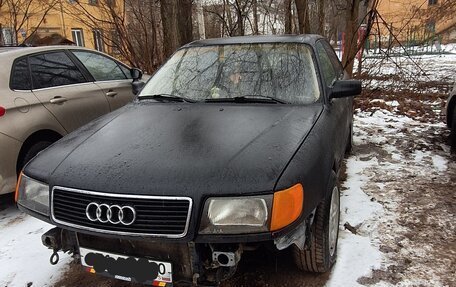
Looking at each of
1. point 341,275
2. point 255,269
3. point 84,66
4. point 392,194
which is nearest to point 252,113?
point 255,269

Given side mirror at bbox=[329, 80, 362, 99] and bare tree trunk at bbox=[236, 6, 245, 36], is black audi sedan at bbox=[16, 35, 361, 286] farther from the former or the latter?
bare tree trunk at bbox=[236, 6, 245, 36]

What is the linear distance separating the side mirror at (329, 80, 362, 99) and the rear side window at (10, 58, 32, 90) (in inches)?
124

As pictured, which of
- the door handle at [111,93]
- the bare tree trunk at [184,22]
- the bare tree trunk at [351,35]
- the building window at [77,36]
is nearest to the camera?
the door handle at [111,93]

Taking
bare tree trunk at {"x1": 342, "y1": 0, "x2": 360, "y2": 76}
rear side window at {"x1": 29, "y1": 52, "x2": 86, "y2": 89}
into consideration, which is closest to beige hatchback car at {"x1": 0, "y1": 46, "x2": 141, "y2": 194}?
rear side window at {"x1": 29, "y1": 52, "x2": 86, "y2": 89}

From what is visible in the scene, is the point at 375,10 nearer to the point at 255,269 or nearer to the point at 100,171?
the point at 255,269

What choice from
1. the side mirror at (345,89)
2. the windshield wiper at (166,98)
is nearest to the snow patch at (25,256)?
the windshield wiper at (166,98)

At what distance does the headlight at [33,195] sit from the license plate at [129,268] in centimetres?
37

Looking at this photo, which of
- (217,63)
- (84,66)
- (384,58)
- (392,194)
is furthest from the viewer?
(384,58)

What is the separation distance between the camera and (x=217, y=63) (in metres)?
3.52

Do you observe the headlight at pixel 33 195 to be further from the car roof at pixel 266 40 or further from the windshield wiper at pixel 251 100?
the car roof at pixel 266 40

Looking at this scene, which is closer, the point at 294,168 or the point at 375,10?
the point at 294,168

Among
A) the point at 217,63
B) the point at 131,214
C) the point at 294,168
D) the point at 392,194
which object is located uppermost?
the point at 217,63

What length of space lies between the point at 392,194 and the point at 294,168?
2.38m

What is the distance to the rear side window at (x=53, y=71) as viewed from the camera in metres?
4.35
